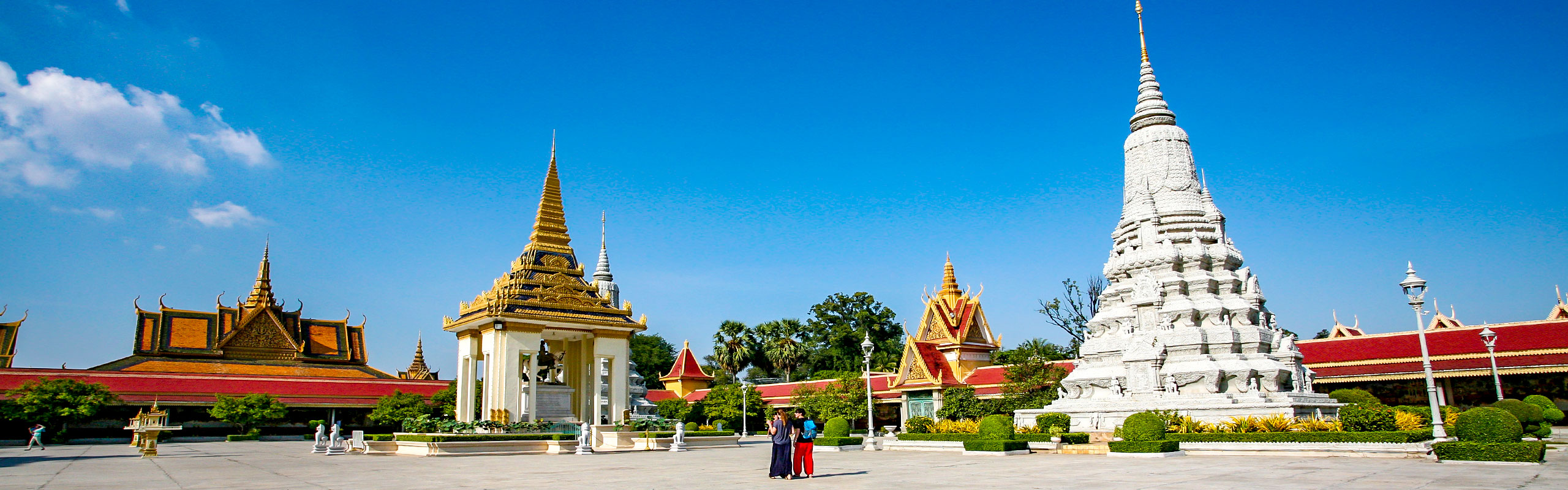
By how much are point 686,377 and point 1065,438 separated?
3420cm

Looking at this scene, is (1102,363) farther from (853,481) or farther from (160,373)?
(160,373)

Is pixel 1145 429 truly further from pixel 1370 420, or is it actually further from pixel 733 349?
pixel 733 349

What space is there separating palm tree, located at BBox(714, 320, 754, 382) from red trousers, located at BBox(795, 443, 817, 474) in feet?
170

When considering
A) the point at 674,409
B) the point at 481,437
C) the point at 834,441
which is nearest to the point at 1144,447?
the point at 834,441

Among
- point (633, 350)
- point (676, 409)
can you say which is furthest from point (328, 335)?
point (633, 350)

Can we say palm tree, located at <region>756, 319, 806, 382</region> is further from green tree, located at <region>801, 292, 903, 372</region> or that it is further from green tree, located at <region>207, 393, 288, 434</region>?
green tree, located at <region>207, 393, 288, 434</region>

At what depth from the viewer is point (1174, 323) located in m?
24.1

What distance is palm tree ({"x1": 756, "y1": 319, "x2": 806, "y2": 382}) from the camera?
6397 centimetres

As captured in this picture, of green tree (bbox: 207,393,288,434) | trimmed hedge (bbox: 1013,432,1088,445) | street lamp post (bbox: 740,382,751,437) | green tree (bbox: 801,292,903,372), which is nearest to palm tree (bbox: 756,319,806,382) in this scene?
green tree (bbox: 801,292,903,372)

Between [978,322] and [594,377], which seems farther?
[978,322]

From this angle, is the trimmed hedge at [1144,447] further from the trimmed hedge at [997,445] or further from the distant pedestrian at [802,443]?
the distant pedestrian at [802,443]

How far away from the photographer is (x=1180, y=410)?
21984mm

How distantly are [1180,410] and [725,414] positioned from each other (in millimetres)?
26389

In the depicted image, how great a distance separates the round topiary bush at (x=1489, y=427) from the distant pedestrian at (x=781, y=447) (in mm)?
10179
